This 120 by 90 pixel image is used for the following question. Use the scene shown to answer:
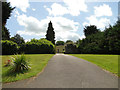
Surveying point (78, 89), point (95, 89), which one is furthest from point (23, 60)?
point (95, 89)

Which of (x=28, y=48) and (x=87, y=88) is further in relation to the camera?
(x=28, y=48)

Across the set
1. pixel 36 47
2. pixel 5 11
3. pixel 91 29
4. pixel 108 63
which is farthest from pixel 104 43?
pixel 5 11

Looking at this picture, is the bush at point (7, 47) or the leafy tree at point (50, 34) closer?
the bush at point (7, 47)

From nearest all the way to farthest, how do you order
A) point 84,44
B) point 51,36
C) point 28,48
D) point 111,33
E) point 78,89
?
point 78,89, point 28,48, point 111,33, point 84,44, point 51,36

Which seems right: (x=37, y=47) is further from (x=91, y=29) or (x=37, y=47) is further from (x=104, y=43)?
(x=91, y=29)

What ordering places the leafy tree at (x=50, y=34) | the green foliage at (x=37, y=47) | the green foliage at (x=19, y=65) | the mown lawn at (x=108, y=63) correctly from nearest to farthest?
the green foliage at (x=19, y=65)
the mown lawn at (x=108, y=63)
the green foliage at (x=37, y=47)
the leafy tree at (x=50, y=34)

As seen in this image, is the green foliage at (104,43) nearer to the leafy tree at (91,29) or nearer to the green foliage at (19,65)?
the leafy tree at (91,29)

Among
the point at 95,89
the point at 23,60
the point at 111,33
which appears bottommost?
the point at 95,89

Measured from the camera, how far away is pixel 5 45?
2695 centimetres

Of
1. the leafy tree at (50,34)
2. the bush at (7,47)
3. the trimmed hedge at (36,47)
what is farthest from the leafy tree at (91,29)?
the bush at (7,47)

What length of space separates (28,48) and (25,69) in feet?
84.2

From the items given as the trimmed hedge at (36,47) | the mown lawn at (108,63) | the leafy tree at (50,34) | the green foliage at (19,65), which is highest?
the leafy tree at (50,34)

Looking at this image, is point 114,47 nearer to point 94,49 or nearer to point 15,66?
point 94,49

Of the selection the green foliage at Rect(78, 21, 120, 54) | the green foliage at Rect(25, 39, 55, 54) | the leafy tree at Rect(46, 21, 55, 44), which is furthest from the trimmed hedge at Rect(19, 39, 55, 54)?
the leafy tree at Rect(46, 21, 55, 44)
